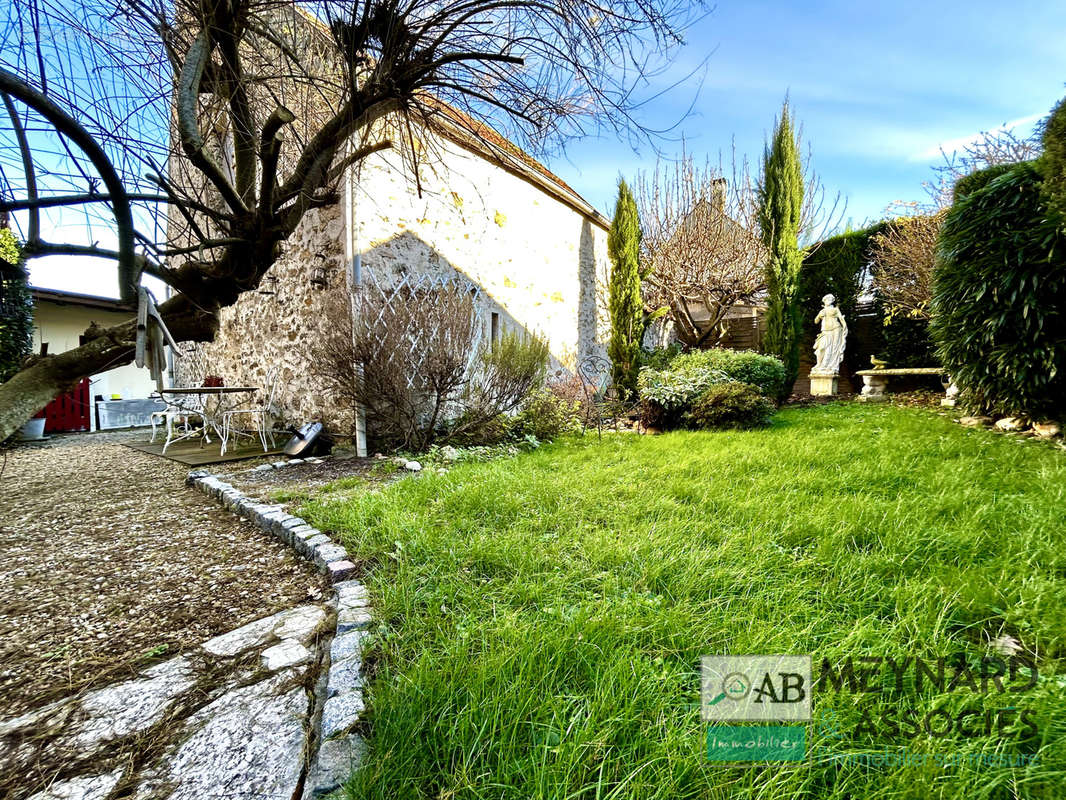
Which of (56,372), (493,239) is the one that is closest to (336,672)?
(56,372)

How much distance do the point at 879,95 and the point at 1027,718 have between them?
7.80m

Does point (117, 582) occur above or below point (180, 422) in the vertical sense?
below

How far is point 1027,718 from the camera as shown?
1.06 m

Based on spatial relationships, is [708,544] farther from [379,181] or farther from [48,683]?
[379,181]

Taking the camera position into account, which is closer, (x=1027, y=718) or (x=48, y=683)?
(x=1027, y=718)

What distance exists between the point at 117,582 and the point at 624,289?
348 inches

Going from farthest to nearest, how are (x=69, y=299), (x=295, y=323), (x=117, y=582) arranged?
(x=69, y=299)
(x=295, y=323)
(x=117, y=582)

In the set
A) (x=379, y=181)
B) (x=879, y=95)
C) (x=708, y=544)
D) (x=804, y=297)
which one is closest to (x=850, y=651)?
(x=708, y=544)

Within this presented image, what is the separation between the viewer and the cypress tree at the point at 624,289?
9148 mm

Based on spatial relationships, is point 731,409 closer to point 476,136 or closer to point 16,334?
point 476,136

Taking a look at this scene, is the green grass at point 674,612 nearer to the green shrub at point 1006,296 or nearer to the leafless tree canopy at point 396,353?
the green shrub at point 1006,296

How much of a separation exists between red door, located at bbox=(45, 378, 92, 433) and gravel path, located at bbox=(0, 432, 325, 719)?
6.52 meters

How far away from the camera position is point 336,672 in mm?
1357

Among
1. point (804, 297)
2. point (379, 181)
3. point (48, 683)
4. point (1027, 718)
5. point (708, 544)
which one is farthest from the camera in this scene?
point (804, 297)
